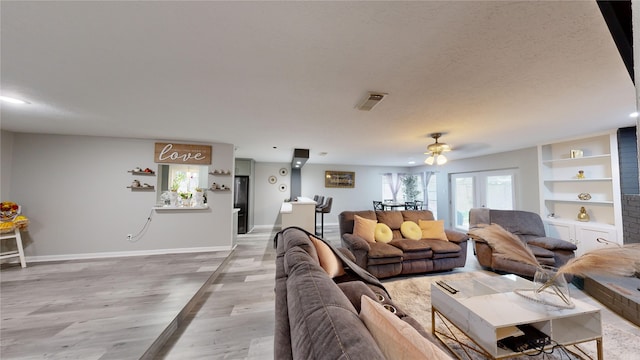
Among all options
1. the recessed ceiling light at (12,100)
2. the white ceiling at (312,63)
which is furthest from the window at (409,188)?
the recessed ceiling light at (12,100)

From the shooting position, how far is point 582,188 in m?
3.78

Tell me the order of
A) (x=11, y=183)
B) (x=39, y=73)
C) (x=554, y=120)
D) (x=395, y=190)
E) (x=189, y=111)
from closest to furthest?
1. (x=39, y=73)
2. (x=189, y=111)
3. (x=554, y=120)
4. (x=11, y=183)
5. (x=395, y=190)

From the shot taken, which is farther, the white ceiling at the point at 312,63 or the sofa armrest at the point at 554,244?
the sofa armrest at the point at 554,244

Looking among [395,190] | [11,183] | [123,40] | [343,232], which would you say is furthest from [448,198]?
[11,183]

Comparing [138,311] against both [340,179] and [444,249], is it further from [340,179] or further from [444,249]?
[340,179]

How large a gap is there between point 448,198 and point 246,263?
617 centimetres

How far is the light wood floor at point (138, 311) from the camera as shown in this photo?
171 cm

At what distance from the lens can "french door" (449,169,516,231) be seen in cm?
489

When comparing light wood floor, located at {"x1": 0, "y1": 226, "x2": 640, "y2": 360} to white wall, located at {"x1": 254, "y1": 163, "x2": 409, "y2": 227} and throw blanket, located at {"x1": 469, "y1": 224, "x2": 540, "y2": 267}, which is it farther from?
white wall, located at {"x1": 254, "y1": 163, "x2": 409, "y2": 227}

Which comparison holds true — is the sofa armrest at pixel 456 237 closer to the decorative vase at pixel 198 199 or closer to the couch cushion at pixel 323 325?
the couch cushion at pixel 323 325

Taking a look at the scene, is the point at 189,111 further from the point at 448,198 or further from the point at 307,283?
the point at 448,198

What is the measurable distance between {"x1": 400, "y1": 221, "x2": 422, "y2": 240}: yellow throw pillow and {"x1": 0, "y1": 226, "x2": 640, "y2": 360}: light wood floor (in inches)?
42.3

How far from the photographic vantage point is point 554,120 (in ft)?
9.06

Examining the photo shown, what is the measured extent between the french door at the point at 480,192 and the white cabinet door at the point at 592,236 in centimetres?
121
